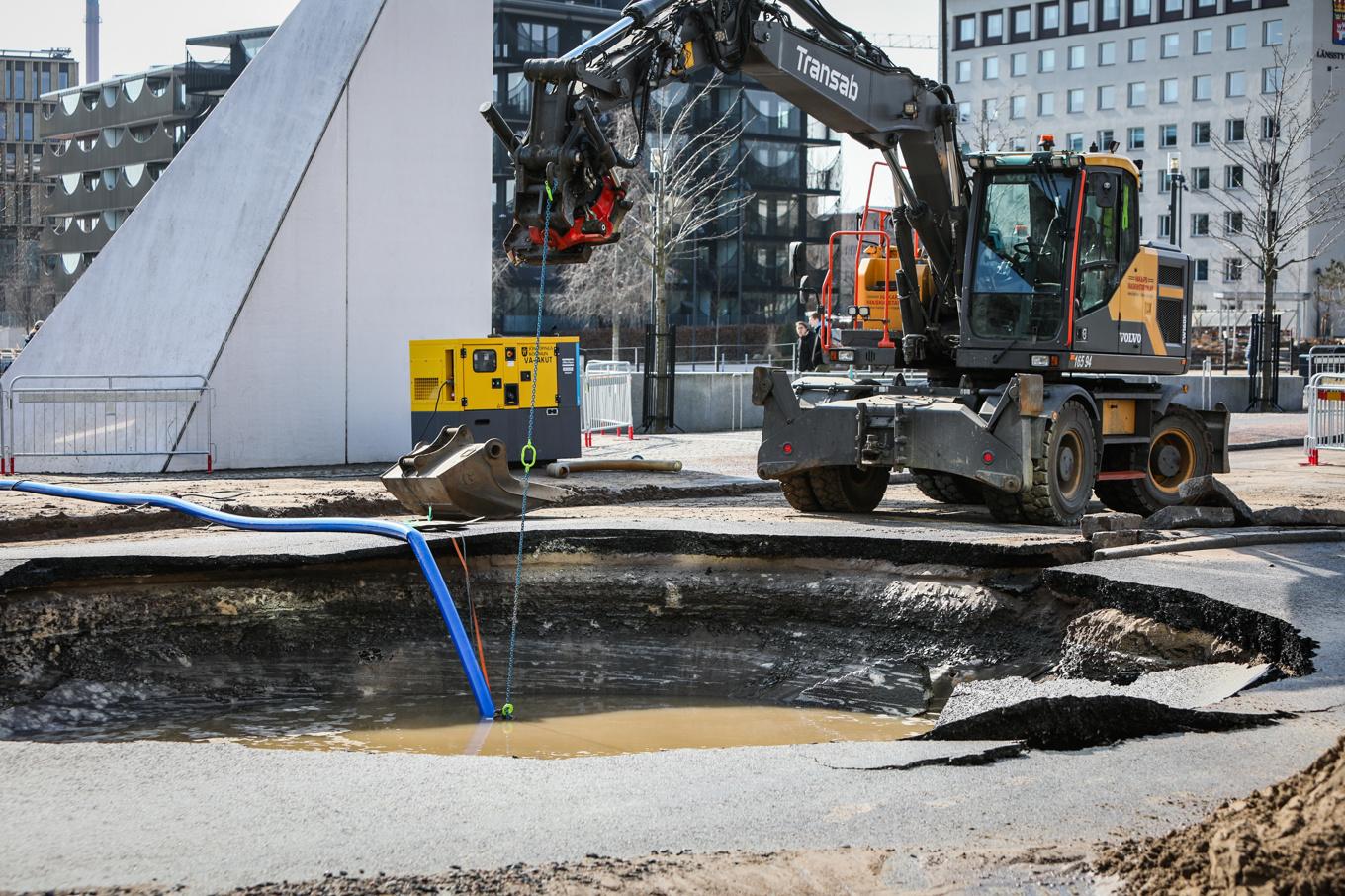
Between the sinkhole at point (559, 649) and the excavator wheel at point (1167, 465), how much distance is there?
15.9ft

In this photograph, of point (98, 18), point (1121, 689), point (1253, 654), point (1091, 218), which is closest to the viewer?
point (1121, 689)

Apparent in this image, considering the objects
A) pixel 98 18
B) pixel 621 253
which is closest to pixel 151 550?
pixel 621 253

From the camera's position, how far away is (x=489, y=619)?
32.8ft

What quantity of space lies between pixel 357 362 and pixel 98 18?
6248 inches

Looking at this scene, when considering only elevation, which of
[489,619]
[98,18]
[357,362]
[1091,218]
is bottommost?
[489,619]

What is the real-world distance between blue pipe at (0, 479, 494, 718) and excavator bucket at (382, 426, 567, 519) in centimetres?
86

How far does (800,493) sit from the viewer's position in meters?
13.3

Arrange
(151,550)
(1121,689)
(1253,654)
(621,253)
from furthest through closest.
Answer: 1. (621,253)
2. (151,550)
3. (1253,654)
4. (1121,689)

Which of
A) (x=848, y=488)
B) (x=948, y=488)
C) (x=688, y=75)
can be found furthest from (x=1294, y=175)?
(x=688, y=75)

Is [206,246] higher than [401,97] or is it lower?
lower

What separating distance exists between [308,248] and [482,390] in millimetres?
3005

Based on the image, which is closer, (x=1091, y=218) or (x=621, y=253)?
(x=1091, y=218)

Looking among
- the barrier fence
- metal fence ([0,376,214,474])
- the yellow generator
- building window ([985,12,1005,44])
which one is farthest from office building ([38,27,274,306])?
building window ([985,12,1005,44])

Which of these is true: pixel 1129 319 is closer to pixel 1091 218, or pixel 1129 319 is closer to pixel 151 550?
pixel 1091 218
